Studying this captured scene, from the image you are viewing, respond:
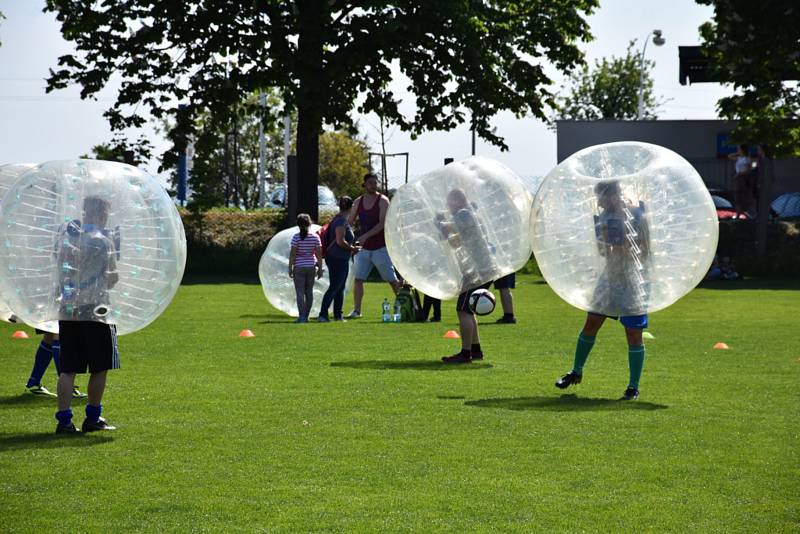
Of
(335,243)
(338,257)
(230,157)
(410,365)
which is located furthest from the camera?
(230,157)

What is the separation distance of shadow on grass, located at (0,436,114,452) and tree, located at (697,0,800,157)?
28317mm

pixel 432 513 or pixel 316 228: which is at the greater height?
pixel 316 228

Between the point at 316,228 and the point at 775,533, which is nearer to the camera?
the point at 775,533

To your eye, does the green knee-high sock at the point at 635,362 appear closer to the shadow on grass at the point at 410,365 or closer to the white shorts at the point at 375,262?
the shadow on grass at the point at 410,365

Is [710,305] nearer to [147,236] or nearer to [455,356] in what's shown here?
[455,356]

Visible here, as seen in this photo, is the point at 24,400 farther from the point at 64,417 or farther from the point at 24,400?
the point at 64,417

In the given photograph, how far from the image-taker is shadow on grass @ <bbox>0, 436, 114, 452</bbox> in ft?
28.6

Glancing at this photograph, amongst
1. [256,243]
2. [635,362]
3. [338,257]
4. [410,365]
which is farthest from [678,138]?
[635,362]

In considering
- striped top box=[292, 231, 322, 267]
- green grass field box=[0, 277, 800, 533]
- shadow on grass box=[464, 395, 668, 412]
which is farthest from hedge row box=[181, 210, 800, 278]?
shadow on grass box=[464, 395, 668, 412]

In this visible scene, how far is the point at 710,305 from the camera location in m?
23.5

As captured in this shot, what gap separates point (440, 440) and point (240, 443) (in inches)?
54.1

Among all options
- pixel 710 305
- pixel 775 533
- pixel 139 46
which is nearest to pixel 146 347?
pixel 775 533

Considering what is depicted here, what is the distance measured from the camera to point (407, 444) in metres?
8.71

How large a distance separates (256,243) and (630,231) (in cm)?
2511
